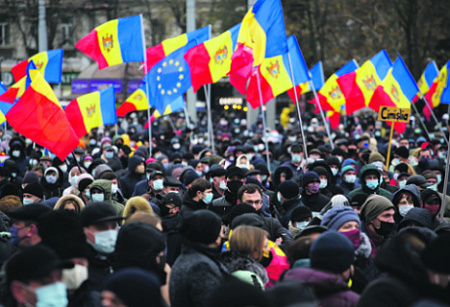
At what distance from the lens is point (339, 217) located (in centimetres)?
582

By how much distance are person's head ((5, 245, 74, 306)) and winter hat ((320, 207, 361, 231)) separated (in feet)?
8.07

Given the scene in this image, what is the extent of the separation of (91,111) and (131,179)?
3.01 m

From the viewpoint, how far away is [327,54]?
35.3m

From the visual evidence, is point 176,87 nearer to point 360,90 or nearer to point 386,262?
point 360,90

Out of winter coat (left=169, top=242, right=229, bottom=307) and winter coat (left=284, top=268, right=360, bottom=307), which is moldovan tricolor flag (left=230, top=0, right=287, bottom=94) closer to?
winter coat (left=169, top=242, right=229, bottom=307)

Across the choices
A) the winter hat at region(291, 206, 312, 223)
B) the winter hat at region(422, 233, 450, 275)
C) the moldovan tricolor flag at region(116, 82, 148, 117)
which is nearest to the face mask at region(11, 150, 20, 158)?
the moldovan tricolor flag at region(116, 82, 148, 117)

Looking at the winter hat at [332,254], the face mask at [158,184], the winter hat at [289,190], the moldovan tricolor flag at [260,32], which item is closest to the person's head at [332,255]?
the winter hat at [332,254]

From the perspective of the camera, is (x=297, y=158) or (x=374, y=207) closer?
(x=374, y=207)

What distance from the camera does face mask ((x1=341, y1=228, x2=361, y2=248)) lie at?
561 centimetres

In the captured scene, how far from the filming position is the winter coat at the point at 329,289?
4160 millimetres

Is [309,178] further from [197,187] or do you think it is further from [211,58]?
[211,58]

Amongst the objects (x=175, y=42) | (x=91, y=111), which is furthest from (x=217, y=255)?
(x=175, y=42)

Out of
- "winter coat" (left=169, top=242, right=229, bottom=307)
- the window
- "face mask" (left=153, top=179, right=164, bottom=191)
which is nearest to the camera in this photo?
"winter coat" (left=169, top=242, right=229, bottom=307)

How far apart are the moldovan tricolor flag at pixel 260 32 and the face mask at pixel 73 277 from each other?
7.74 meters
